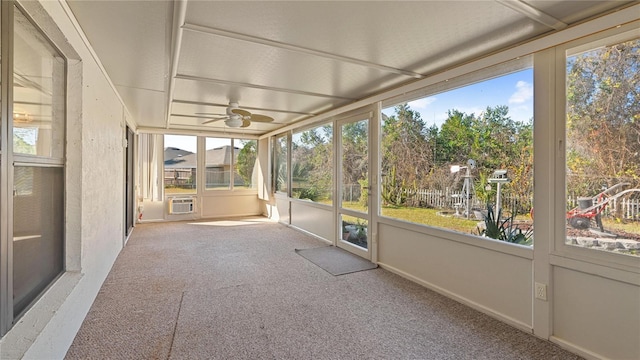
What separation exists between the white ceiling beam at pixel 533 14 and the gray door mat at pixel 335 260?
2891mm

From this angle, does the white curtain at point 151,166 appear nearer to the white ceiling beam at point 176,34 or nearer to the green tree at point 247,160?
the green tree at point 247,160

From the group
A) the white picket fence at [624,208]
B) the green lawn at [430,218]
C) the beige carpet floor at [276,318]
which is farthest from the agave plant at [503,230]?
the beige carpet floor at [276,318]

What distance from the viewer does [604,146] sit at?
194 cm

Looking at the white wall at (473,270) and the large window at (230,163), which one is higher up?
the large window at (230,163)

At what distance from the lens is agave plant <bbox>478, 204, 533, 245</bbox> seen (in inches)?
92.8

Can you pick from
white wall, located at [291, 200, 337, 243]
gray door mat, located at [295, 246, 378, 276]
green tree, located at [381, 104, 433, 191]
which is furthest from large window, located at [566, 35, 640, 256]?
white wall, located at [291, 200, 337, 243]

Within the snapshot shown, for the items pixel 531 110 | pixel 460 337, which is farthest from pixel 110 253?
pixel 531 110

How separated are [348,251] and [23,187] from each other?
12.0 feet

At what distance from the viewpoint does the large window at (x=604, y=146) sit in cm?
182

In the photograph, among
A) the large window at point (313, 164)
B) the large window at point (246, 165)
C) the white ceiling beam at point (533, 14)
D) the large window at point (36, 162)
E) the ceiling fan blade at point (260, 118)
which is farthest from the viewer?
the large window at point (246, 165)

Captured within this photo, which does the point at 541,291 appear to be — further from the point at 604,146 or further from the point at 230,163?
the point at 230,163

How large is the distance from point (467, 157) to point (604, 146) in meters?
1.00

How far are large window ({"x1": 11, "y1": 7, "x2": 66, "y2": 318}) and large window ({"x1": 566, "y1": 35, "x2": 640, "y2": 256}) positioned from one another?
3.32m

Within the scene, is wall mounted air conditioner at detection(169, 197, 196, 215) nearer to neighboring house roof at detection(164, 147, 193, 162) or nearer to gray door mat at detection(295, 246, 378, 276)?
neighboring house roof at detection(164, 147, 193, 162)
